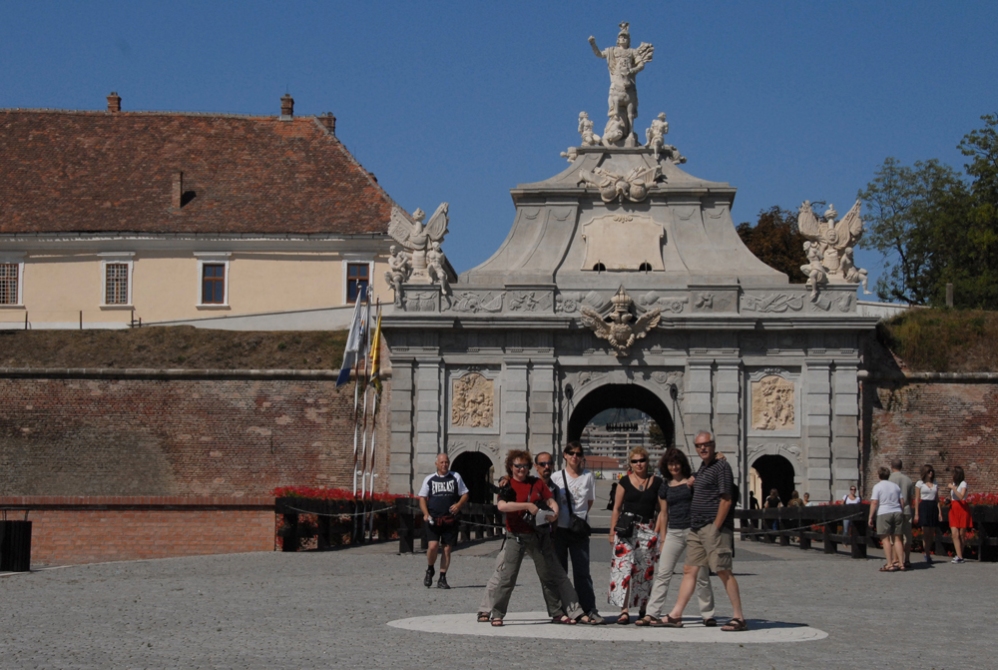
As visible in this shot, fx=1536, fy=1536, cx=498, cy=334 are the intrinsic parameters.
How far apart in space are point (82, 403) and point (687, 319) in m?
15.6

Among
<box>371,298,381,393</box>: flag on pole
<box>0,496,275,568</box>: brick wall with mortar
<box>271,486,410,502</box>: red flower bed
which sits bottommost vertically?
<box>0,496,275,568</box>: brick wall with mortar

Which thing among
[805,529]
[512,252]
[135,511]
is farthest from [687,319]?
[135,511]

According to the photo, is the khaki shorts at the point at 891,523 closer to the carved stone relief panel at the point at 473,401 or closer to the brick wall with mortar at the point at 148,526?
the brick wall with mortar at the point at 148,526

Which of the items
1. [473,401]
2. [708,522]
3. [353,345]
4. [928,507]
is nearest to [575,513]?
[708,522]

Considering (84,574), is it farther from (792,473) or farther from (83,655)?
(792,473)

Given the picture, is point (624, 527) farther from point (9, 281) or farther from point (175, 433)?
point (9, 281)

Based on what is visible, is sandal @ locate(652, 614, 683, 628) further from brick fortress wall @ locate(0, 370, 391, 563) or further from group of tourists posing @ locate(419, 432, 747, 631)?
brick fortress wall @ locate(0, 370, 391, 563)

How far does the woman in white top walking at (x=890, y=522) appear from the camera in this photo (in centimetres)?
2172

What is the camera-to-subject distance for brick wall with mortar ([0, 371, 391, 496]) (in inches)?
1516

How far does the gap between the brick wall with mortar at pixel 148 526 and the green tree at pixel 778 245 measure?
121 ft

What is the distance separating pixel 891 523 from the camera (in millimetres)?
21734

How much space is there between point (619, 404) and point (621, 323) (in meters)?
5.38

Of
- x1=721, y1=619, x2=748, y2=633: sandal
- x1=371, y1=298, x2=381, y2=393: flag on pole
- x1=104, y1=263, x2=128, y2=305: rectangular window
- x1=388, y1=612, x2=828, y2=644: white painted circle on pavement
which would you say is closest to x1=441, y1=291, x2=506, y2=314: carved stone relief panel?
x1=371, y1=298, x2=381, y2=393: flag on pole

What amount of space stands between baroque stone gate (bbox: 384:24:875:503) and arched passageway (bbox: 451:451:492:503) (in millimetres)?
1760
